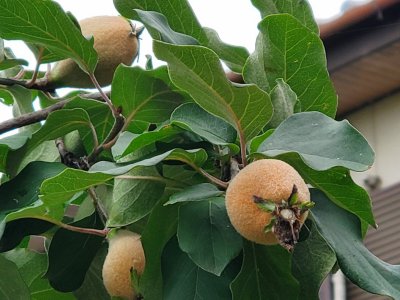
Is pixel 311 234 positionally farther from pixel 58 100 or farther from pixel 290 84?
pixel 58 100

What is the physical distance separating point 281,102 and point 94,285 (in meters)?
0.29

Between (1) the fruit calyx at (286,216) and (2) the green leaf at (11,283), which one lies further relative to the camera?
(2) the green leaf at (11,283)

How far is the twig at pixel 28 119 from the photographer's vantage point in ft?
3.64

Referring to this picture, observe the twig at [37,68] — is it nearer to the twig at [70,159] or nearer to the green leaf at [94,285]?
the twig at [70,159]

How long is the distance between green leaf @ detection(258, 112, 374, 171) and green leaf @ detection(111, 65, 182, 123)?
0.59ft

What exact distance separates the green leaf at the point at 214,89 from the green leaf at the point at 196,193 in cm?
6

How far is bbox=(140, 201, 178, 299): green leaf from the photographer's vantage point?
0.98 metres

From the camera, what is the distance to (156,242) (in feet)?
3.28

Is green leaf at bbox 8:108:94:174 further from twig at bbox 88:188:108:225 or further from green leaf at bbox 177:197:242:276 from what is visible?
green leaf at bbox 177:197:242:276

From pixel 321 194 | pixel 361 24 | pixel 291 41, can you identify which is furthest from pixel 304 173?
pixel 361 24

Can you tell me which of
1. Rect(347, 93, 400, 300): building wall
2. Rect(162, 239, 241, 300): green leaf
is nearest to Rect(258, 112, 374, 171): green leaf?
Rect(162, 239, 241, 300): green leaf

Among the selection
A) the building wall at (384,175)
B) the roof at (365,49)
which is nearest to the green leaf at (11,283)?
the roof at (365,49)

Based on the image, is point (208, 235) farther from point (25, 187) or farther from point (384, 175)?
point (384, 175)

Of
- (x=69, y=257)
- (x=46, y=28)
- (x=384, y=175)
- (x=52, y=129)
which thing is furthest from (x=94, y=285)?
(x=384, y=175)
